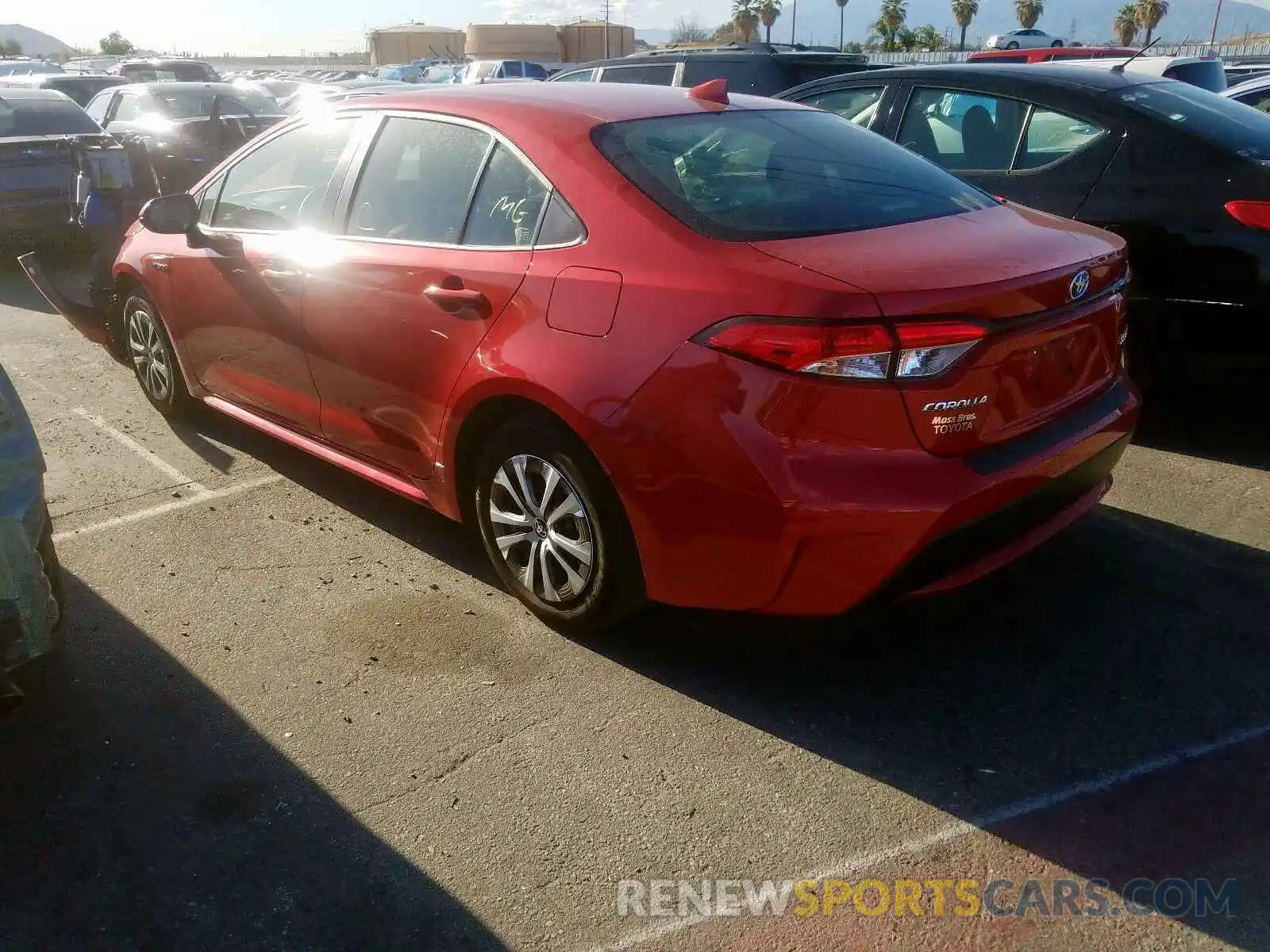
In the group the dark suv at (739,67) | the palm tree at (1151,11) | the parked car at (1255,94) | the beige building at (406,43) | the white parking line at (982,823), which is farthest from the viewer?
the beige building at (406,43)

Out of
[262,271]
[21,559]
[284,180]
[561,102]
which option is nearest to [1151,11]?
[284,180]

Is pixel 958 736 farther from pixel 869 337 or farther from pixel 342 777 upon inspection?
pixel 342 777

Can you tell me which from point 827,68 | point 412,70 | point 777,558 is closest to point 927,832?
point 777,558

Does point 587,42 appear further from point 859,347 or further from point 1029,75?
point 859,347

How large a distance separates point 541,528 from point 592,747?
0.74 metres

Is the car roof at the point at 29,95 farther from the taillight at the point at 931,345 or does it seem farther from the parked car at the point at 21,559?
A: the taillight at the point at 931,345

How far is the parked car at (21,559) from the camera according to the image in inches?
112

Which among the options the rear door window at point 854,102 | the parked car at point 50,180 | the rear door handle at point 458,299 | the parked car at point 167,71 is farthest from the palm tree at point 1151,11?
the rear door handle at point 458,299

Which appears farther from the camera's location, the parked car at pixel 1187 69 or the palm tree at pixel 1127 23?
the palm tree at pixel 1127 23

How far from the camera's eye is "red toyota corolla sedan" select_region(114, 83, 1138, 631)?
9.05 ft

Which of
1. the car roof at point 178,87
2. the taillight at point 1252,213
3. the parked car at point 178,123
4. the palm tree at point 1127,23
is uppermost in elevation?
the taillight at point 1252,213

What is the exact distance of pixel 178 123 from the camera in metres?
12.8

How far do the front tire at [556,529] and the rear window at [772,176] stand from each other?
0.76 meters

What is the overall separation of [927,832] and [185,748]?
76.6 inches
